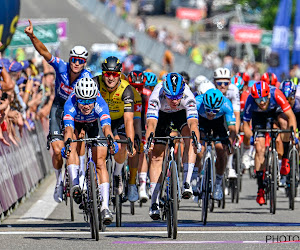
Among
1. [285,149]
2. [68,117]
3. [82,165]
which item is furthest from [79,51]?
[285,149]

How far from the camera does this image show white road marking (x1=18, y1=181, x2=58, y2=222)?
14.8 metres

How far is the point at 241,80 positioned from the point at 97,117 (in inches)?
285

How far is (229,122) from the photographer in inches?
584

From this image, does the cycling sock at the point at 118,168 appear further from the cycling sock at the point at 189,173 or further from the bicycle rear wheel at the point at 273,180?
the bicycle rear wheel at the point at 273,180

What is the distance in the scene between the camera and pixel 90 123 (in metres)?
12.4

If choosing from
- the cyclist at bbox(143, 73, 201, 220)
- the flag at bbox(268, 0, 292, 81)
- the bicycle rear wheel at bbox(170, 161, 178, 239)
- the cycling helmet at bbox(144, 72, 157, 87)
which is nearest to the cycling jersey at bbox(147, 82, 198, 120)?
the cyclist at bbox(143, 73, 201, 220)

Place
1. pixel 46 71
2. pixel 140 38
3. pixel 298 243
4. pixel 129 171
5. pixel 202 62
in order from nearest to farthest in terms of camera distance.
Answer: pixel 298 243, pixel 129 171, pixel 46 71, pixel 202 62, pixel 140 38

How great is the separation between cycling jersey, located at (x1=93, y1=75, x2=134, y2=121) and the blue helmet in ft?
2.37

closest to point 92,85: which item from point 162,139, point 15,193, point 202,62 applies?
point 162,139

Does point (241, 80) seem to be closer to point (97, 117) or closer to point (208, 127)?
point (208, 127)

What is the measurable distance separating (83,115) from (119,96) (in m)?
1.25

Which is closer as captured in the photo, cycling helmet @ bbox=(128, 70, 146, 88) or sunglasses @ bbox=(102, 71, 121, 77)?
sunglasses @ bbox=(102, 71, 121, 77)

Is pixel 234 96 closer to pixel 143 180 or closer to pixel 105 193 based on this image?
pixel 143 180

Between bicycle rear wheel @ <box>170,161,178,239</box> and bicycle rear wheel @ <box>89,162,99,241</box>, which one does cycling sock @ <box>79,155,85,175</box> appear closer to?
bicycle rear wheel @ <box>89,162,99,241</box>
